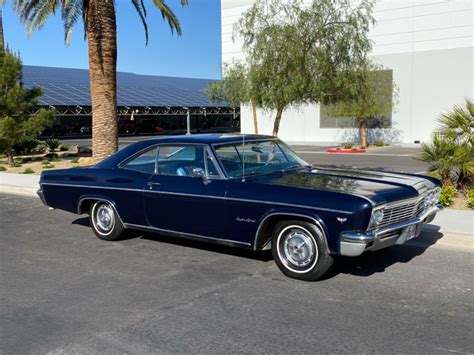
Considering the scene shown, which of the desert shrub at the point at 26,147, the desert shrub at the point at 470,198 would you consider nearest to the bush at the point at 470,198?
the desert shrub at the point at 470,198

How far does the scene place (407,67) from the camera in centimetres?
2778

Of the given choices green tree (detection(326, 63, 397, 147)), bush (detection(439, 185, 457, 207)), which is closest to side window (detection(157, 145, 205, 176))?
bush (detection(439, 185, 457, 207))

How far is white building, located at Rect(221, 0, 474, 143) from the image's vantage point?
26031 millimetres

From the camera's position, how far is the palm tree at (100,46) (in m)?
14.1

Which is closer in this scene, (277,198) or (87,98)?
(277,198)

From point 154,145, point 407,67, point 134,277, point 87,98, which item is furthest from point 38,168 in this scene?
point 87,98

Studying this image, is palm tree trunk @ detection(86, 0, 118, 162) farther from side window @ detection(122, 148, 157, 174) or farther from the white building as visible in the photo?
the white building

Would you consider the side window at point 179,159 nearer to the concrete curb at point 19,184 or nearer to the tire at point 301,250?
the tire at point 301,250

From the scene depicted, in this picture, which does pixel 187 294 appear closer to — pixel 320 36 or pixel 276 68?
pixel 276 68

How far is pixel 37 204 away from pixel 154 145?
5371mm

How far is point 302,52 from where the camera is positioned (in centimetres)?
968

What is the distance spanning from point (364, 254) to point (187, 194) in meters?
2.33

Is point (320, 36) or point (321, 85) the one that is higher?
point (320, 36)

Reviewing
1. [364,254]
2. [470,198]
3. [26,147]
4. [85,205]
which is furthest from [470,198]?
[26,147]
